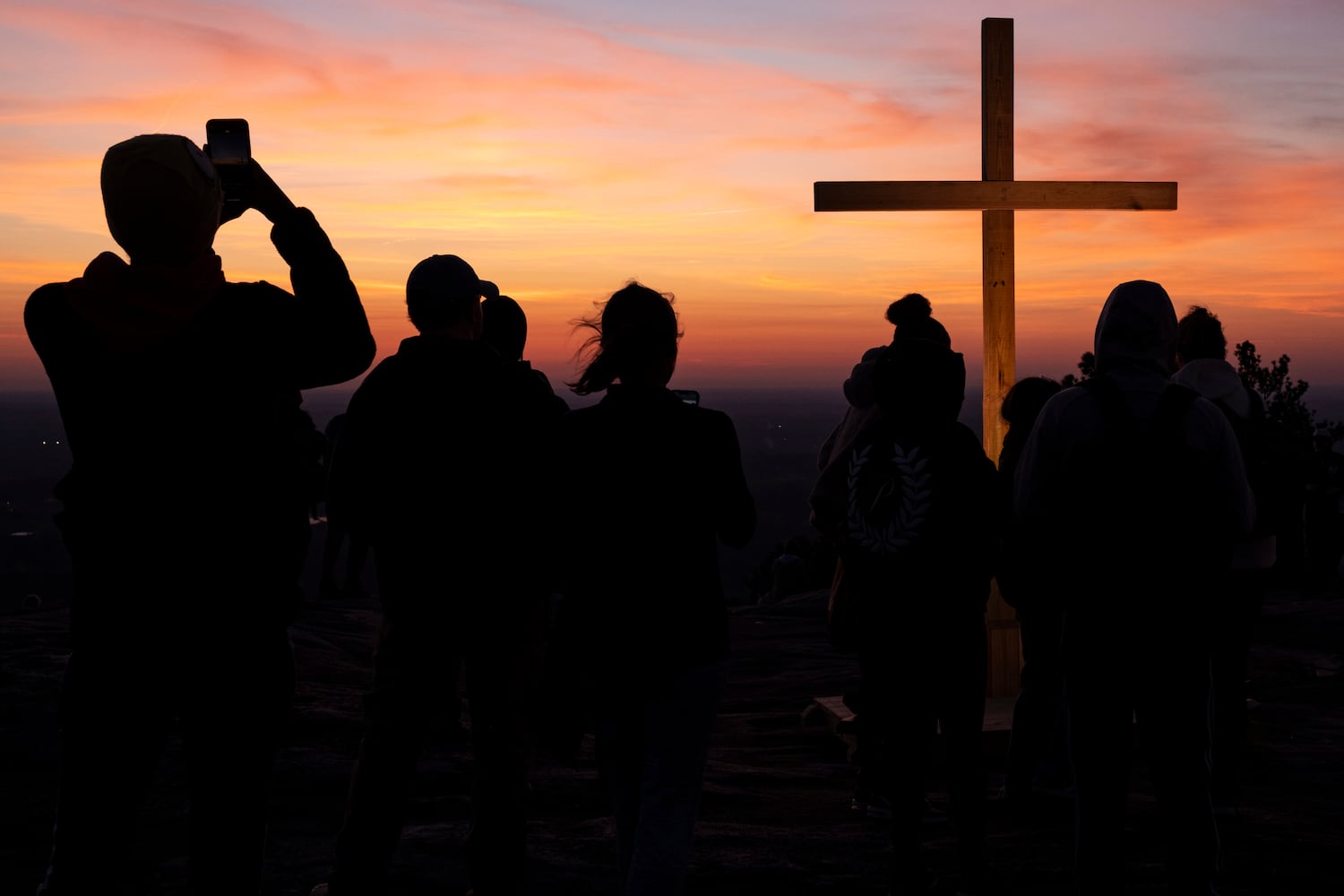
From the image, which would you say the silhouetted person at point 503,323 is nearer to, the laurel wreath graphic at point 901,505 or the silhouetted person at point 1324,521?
the laurel wreath graphic at point 901,505

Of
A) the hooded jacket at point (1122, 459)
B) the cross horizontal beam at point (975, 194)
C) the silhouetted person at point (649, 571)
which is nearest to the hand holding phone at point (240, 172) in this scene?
the silhouetted person at point (649, 571)

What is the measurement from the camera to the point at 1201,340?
519cm

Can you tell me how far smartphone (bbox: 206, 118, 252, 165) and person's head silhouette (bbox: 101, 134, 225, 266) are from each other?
0.10 meters

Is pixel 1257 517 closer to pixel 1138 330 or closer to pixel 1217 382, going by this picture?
pixel 1217 382

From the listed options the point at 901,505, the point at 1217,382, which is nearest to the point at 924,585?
the point at 901,505

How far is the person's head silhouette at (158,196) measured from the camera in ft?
7.77

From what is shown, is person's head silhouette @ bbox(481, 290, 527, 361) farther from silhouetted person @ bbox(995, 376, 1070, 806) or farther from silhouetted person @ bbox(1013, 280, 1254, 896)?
silhouetted person @ bbox(1013, 280, 1254, 896)

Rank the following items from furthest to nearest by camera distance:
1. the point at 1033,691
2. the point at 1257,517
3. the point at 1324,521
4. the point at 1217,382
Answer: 1. the point at 1324,521
2. the point at 1033,691
3. the point at 1217,382
4. the point at 1257,517

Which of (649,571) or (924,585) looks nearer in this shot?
(649,571)

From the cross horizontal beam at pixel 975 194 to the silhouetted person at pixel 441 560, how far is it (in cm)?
373

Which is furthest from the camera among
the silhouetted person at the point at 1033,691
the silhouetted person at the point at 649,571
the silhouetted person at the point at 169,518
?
the silhouetted person at the point at 1033,691

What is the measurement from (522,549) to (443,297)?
805 mm

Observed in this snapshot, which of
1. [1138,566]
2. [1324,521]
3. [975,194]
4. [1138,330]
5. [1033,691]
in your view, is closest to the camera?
[1138,566]

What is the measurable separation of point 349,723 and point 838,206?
3959 millimetres
